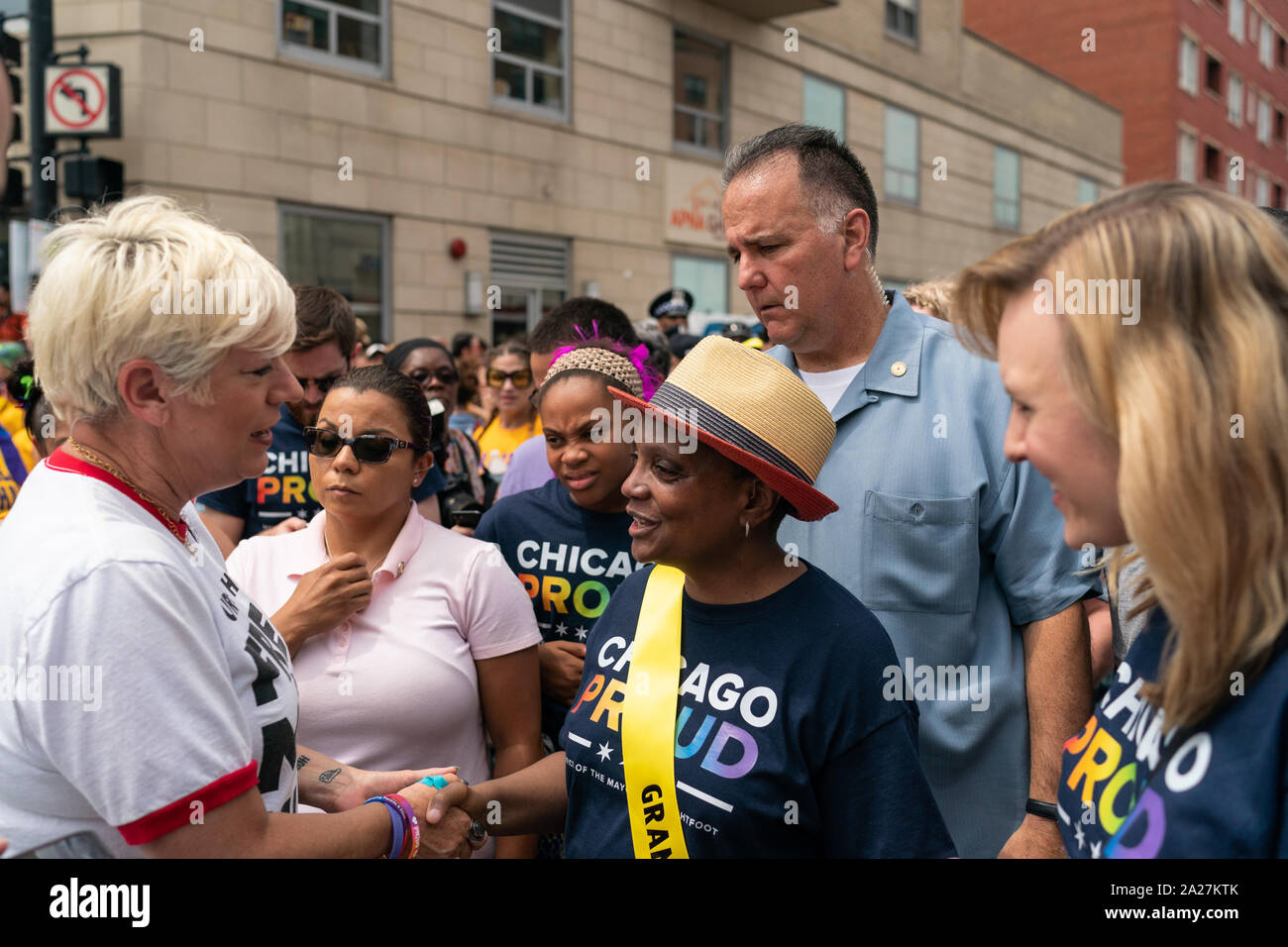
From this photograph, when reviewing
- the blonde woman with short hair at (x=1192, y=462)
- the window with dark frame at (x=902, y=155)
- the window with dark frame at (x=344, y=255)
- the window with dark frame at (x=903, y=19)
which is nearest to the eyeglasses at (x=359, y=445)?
the blonde woman with short hair at (x=1192, y=462)

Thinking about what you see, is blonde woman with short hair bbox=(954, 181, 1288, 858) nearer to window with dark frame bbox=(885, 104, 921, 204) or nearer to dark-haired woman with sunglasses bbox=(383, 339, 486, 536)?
dark-haired woman with sunglasses bbox=(383, 339, 486, 536)

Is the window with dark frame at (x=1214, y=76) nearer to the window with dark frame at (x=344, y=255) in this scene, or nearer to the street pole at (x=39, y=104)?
the window with dark frame at (x=344, y=255)

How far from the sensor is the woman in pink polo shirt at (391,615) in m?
2.43

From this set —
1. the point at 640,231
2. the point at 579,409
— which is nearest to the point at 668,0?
the point at 640,231

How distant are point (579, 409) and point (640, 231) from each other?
1241 cm

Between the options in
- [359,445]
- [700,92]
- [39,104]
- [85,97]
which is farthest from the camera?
[700,92]

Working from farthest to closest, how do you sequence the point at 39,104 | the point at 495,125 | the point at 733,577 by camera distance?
the point at 495,125 → the point at 39,104 → the point at 733,577

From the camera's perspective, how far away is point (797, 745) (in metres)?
1.75

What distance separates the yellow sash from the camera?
183 cm

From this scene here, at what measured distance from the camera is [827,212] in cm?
258

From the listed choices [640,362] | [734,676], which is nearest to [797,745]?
[734,676]

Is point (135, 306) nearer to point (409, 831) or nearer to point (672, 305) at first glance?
point (409, 831)

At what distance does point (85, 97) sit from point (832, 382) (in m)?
8.52

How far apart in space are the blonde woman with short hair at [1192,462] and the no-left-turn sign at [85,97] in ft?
30.7
